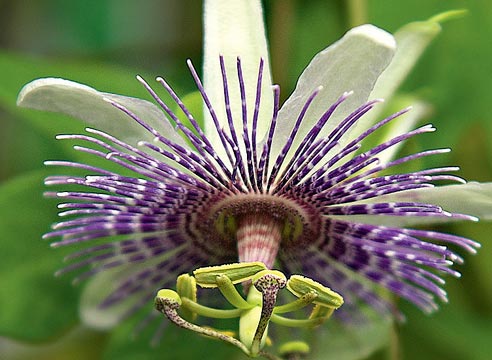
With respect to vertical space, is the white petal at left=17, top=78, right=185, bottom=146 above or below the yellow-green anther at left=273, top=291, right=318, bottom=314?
above

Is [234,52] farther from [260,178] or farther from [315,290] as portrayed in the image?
[315,290]

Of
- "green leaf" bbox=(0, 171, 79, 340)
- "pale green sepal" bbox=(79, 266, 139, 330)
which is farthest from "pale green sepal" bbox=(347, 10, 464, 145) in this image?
"green leaf" bbox=(0, 171, 79, 340)

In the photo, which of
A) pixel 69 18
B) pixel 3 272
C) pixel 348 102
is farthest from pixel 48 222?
pixel 69 18

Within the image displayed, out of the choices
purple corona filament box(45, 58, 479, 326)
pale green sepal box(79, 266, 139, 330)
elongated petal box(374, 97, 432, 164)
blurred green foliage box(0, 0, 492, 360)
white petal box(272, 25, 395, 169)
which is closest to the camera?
white petal box(272, 25, 395, 169)

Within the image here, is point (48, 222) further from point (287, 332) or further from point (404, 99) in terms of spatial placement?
point (404, 99)

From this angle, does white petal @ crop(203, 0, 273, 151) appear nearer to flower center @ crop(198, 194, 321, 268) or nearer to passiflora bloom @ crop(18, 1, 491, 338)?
passiflora bloom @ crop(18, 1, 491, 338)

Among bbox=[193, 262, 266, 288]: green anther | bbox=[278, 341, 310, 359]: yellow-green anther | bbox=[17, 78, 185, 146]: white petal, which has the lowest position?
bbox=[278, 341, 310, 359]: yellow-green anther

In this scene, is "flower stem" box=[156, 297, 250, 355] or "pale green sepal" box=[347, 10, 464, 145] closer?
"flower stem" box=[156, 297, 250, 355]
